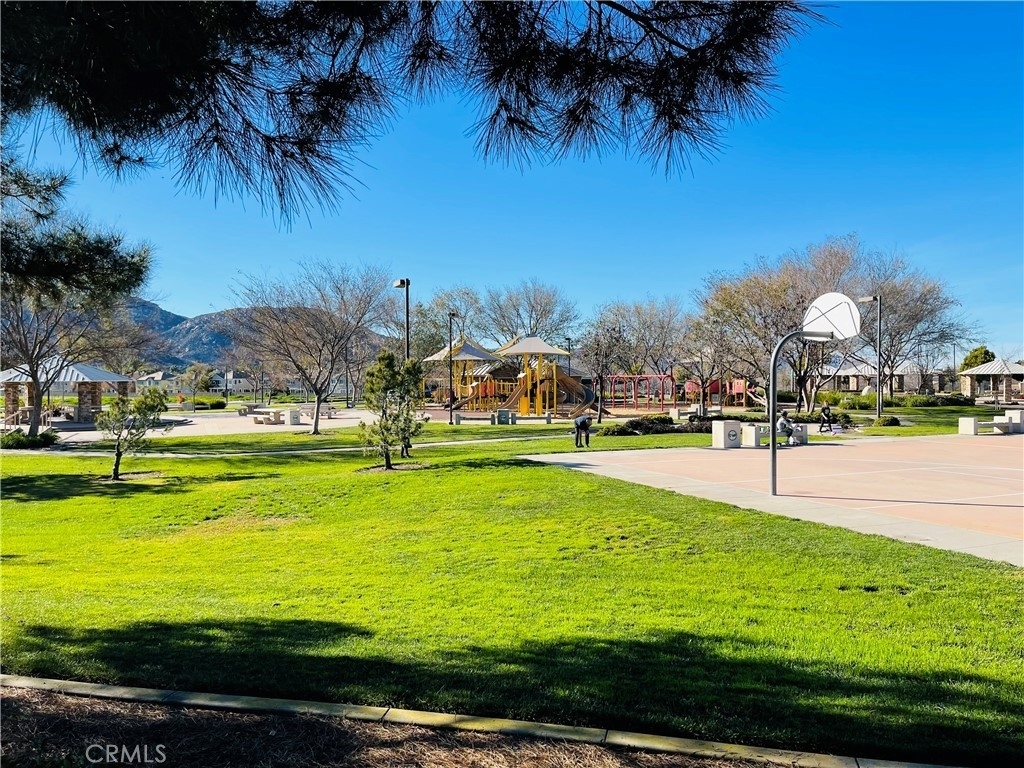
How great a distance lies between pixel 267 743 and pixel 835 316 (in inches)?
504

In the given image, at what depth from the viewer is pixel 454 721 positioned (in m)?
3.28

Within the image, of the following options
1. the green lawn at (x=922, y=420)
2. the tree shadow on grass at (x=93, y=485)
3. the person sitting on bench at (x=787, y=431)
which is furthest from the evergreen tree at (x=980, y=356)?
the tree shadow on grass at (x=93, y=485)

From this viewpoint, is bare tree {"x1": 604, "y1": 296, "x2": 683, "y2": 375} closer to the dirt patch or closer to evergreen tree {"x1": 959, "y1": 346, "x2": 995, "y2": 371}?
evergreen tree {"x1": 959, "y1": 346, "x2": 995, "y2": 371}

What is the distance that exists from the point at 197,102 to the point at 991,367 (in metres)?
70.7

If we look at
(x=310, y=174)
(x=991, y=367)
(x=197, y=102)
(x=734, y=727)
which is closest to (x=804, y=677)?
(x=734, y=727)

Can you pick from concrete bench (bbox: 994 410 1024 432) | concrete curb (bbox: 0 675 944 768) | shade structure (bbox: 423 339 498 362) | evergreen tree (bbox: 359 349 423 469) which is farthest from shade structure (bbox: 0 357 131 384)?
concrete bench (bbox: 994 410 1024 432)

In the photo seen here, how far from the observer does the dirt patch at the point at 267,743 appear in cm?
286

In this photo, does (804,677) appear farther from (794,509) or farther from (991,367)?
(991,367)

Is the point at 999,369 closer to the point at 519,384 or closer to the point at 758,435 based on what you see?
the point at 519,384

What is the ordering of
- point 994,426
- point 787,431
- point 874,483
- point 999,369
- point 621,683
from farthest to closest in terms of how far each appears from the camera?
point 999,369
point 994,426
point 787,431
point 874,483
point 621,683

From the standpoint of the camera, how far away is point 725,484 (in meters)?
12.5

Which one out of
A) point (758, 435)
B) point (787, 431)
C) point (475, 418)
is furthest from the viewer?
point (475, 418)

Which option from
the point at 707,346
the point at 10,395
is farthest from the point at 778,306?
the point at 10,395

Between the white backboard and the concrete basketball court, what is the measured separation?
9.35 ft
